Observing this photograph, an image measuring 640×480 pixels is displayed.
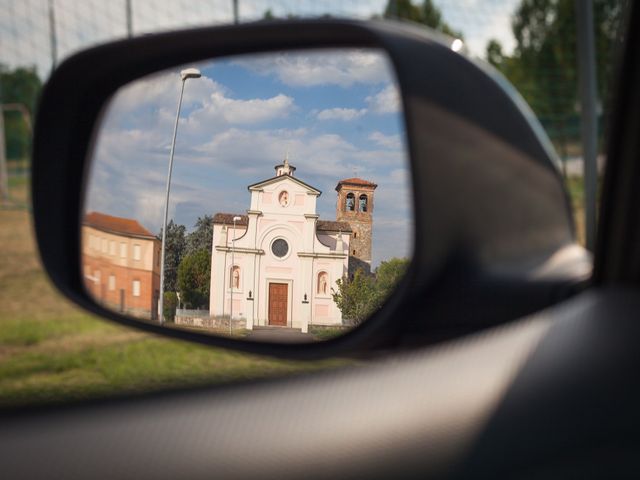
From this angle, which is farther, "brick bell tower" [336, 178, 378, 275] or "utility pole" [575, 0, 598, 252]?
"utility pole" [575, 0, 598, 252]

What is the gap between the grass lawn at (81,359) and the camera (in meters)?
3.88

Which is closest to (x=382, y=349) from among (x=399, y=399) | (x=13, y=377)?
(x=399, y=399)

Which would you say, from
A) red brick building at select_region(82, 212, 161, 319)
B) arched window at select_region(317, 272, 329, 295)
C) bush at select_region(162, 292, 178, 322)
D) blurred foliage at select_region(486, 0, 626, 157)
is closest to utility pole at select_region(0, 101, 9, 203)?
blurred foliage at select_region(486, 0, 626, 157)

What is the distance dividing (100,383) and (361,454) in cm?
379

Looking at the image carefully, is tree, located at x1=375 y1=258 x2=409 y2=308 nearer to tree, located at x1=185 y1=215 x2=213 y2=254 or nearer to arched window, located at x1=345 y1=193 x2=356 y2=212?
arched window, located at x1=345 y1=193 x2=356 y2=212

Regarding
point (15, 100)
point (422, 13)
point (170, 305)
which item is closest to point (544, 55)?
point (422, 13)

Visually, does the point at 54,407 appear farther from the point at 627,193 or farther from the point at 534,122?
the point at 627,193

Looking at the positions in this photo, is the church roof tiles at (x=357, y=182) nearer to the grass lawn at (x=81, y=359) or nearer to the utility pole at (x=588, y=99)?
the grass lawn at (x=81, y=359)

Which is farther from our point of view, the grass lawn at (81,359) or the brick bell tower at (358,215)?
the grass lawn at (81,359)

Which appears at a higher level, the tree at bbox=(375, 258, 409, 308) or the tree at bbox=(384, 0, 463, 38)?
the tree at bbox=(384, 0, 463, 38)

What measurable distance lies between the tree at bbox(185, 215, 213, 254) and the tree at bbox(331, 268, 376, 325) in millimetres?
195

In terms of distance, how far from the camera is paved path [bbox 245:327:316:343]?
1056mm

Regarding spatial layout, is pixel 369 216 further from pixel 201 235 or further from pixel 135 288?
pixel 135 288

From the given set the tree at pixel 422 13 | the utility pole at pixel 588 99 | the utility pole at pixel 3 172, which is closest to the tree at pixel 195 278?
the utility pole at pixel 588 99
